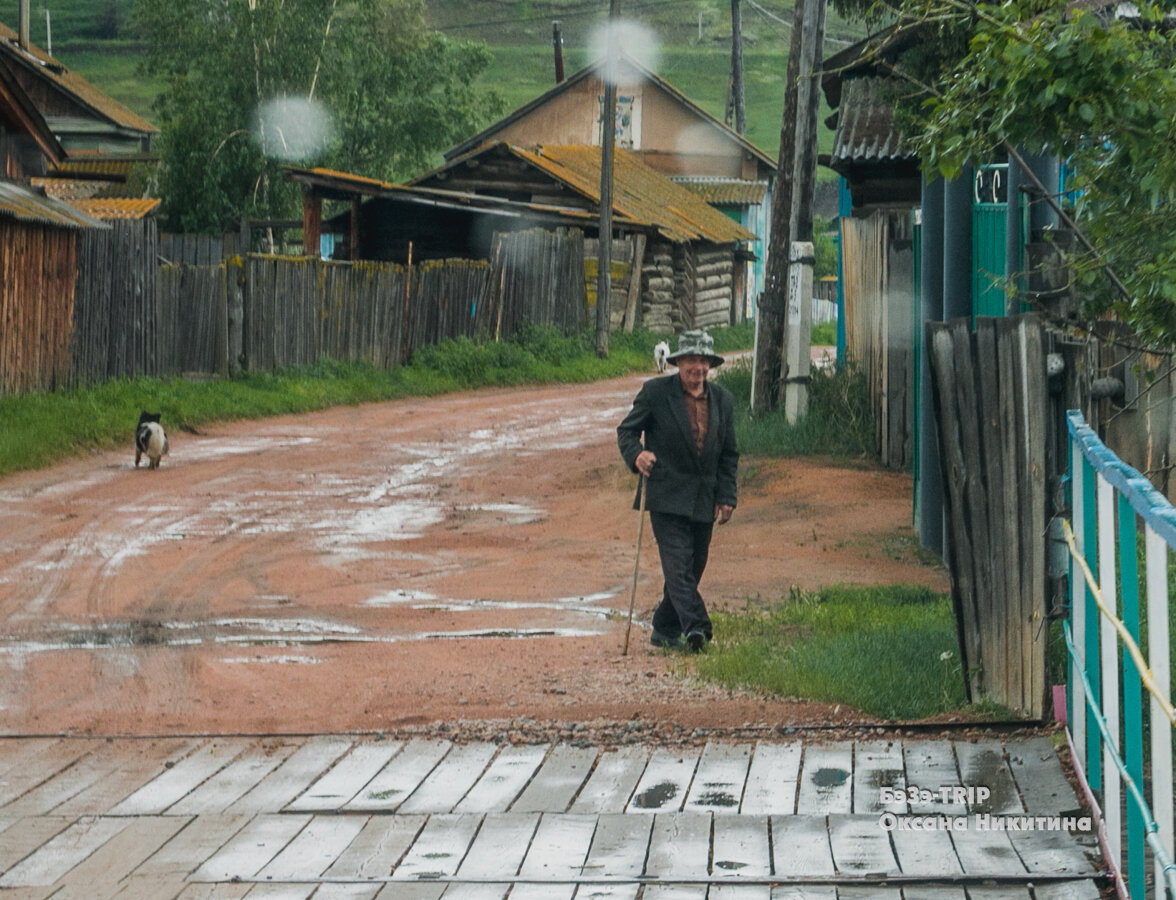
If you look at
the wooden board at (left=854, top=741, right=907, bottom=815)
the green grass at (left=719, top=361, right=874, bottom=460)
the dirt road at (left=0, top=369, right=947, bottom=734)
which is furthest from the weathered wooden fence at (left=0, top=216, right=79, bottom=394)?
the wooden board at (left=854, top=741, right=907, bottom=815)

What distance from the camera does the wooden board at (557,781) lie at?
5137 millimetres

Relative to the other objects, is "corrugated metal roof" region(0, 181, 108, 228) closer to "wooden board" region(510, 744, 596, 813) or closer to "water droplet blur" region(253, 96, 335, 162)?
"wooden board" region(510, 744, 596, 813)

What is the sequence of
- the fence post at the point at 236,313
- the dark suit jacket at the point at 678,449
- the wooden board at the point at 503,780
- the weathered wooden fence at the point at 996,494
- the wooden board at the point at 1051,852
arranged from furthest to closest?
the fence post at the point at 236,313
the dark suit jacket at the point at 678,449
the weathered wooden fence at the point at 996,494
the wooden board at the point at 503,780
the wooden board at the point at 1051,852

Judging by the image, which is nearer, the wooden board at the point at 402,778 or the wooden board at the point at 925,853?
the wooden board at the point at 925,853

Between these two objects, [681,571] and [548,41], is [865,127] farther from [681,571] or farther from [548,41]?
[548,41]

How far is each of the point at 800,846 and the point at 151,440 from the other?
11888 mm

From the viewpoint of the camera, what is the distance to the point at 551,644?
8305 millimetres

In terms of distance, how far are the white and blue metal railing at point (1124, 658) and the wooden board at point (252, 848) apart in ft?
7.85

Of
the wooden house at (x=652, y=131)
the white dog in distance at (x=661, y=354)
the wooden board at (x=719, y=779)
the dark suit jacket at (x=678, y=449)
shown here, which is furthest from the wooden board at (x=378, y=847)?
the wooden house at (x=652, y=131)

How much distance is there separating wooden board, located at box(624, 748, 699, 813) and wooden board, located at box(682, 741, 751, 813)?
32mm

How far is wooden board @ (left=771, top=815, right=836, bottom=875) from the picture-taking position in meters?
4.44

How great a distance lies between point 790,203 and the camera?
1661 cm

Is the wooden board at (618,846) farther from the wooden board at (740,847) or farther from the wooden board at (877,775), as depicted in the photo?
the wooden board at (877,775)

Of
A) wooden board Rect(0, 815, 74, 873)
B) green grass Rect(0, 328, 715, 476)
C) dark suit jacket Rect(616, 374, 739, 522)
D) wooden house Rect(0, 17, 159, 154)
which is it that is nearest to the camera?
wooden board Rect(0, 815, 74, 873)
